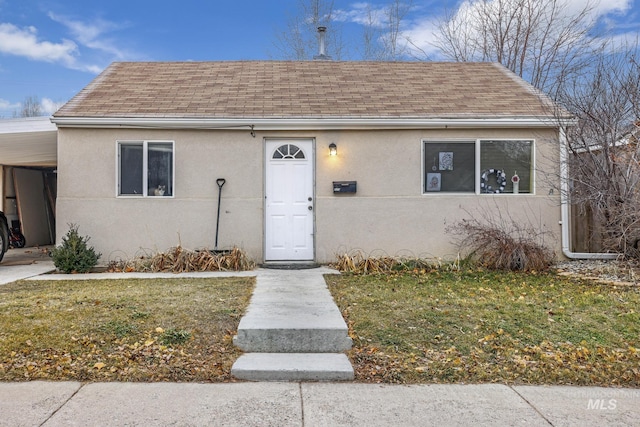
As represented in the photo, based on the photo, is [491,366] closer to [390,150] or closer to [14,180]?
[390,150]

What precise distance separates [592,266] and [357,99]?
17.3 feet

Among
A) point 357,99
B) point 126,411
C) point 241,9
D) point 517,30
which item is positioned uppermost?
point 241,9

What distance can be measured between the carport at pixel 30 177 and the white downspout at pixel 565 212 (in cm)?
940

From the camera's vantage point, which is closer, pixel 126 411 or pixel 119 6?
pixel 126 411

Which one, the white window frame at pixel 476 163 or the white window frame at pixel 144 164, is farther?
the white window frame at pixel 476 163

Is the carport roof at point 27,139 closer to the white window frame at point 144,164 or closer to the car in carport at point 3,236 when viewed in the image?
the white window frame at point 144,164

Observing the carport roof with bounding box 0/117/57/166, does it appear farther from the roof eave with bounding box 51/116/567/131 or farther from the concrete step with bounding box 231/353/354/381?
the concrete step with bounding box 231/353/354/381

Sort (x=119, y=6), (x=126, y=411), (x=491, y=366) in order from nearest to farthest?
(x=126, y=411), (x=491, y=366), (x=119, y=6)

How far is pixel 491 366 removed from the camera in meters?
3.61

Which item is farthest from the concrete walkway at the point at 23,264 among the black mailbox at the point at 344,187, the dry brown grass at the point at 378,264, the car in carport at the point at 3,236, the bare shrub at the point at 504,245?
the bare shrub at the point at 504,245

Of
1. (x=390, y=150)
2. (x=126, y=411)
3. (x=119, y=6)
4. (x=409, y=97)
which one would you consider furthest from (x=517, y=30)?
(x=126, y=411)

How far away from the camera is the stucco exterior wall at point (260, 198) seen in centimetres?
801

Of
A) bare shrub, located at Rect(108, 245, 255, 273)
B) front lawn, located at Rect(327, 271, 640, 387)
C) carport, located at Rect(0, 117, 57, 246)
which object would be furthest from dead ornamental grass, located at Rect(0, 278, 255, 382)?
carport, located at Rect(0, 117, 57, 246)

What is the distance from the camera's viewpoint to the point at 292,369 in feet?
11.5
